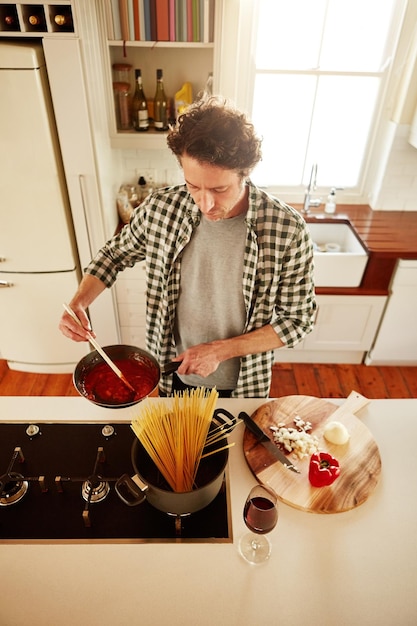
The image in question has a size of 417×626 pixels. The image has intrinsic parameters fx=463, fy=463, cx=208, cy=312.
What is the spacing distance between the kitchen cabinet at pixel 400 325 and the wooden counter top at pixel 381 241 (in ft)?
0.20

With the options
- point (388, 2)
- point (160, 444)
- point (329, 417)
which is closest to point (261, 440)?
point (329, 417)

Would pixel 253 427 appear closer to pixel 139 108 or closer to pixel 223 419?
pixel 223 419

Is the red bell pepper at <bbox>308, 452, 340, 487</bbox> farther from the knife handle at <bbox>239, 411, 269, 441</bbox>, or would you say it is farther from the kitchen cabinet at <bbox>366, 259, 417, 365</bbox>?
the kitchen cabinet at <bbox>366, 259, 417, 365</bbox>

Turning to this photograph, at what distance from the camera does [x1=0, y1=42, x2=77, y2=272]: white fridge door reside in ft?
6.53

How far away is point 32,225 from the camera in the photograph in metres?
2.32

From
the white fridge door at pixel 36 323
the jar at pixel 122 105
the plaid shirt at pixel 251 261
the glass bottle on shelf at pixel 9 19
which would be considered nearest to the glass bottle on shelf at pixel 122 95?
the jar at pixel 122 105

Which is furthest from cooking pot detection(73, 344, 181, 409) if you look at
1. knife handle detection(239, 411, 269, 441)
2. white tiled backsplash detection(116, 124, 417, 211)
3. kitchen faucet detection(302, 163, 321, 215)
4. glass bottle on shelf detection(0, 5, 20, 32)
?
kitchen faucet detection(302, 163, 321, 215)

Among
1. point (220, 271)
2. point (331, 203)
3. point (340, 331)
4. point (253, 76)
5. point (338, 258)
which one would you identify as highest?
point (253, 76)

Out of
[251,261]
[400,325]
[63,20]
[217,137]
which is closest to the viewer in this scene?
[217,137]

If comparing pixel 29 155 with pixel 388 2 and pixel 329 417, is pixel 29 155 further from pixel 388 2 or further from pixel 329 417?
pixel 388 2

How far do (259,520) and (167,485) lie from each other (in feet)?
0.74

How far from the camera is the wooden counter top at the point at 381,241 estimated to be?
2549 mm

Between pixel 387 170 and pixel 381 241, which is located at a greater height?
pixel 387 170

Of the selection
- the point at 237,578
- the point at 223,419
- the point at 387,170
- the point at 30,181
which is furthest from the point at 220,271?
the point at 387,170
